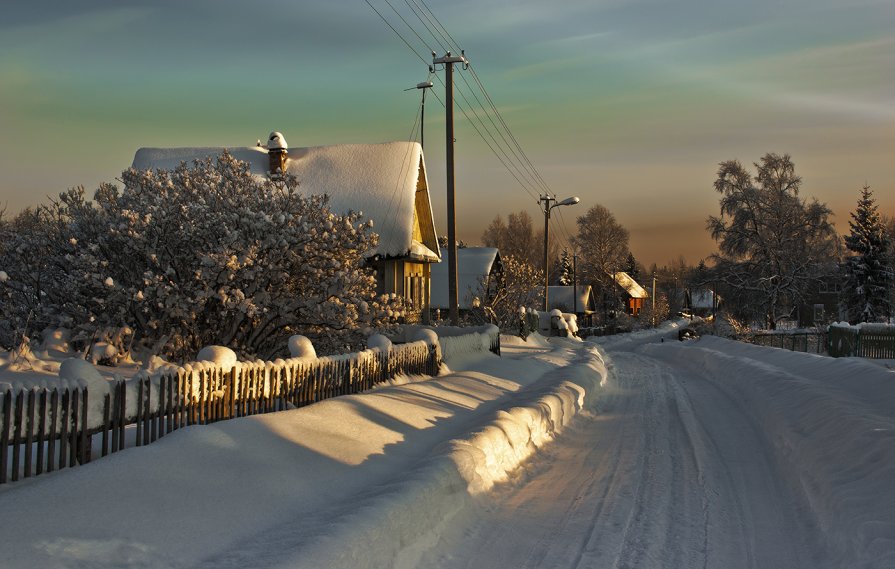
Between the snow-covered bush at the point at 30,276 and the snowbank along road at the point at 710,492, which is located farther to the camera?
the snow-covered bush at the point at 30,276

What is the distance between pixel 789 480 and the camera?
962 cm

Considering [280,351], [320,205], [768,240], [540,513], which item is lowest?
[540,513]

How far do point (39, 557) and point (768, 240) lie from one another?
56.4 m

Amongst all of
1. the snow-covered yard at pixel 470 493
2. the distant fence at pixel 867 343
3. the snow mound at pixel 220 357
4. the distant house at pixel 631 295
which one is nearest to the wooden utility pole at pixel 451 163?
the snow-covered yard at pixel 470 493

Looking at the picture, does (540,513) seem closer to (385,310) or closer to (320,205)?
(385,310)

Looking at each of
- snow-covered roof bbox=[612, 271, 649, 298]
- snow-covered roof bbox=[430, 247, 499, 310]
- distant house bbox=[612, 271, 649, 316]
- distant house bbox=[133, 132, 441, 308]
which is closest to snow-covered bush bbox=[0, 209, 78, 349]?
distant house bbox=[133, 132, 441, 308]

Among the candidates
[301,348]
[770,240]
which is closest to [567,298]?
[770,240]

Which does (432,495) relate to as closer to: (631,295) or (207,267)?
(207,267)

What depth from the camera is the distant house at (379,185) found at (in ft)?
89.5

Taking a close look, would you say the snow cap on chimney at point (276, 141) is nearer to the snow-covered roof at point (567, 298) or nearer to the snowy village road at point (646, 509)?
the snowy village road at point (646, 509)

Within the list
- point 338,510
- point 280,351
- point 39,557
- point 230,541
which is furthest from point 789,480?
point 280,351

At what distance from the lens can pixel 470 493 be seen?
8102 millimetres

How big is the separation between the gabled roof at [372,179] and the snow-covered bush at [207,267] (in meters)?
10.5

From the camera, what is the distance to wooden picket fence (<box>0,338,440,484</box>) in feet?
22.5
